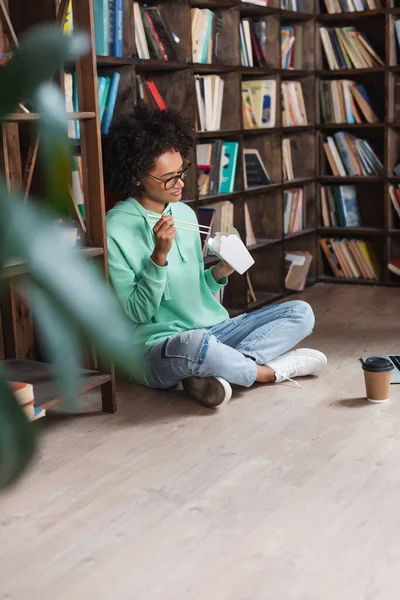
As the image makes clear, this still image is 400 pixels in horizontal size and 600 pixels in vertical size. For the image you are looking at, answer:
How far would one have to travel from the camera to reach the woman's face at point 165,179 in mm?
2736

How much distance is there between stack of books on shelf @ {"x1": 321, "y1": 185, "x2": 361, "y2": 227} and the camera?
4633 millimetres

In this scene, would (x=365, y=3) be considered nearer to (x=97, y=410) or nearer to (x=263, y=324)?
(x=263, y=324)

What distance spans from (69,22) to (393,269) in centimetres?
236

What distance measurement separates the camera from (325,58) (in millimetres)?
4602

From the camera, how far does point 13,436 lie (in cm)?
43

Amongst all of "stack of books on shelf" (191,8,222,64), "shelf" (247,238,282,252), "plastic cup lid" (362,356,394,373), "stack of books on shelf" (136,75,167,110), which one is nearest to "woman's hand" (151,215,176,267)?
"plastic cup lid" (362,356,394,373)

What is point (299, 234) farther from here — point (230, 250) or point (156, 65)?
point (230, 250)

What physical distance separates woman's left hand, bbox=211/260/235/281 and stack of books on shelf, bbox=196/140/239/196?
0.83m

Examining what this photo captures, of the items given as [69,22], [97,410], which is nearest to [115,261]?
[97,410]

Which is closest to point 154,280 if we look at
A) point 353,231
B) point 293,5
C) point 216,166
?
point 216,166

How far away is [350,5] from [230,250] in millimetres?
2264

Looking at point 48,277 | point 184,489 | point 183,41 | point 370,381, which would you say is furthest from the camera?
point 183,41

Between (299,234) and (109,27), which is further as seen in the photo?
(299,234)

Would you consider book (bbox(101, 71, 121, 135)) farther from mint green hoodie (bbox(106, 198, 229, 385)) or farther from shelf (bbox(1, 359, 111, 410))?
shelf (bbox(1, 359, 111, 410))
